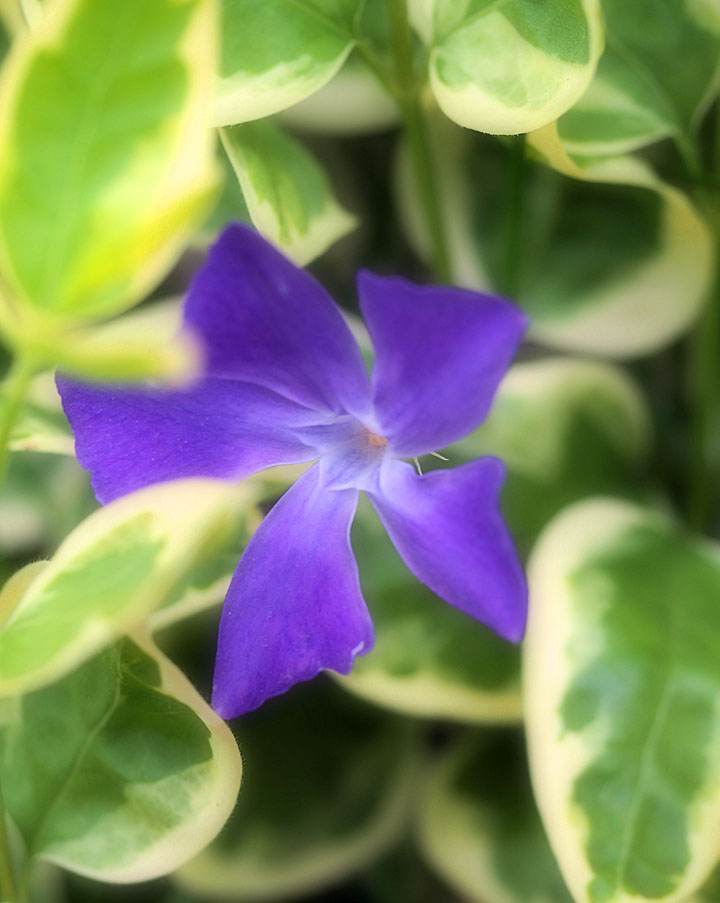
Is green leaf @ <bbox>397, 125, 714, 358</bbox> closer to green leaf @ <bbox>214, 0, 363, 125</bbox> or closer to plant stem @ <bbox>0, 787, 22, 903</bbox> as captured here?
green leaf @ <bbox>214, 0, 363, 125</bbox>

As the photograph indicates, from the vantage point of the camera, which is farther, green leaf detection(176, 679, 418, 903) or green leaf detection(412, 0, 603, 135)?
green leaf detection(176, 679, 418, 903)

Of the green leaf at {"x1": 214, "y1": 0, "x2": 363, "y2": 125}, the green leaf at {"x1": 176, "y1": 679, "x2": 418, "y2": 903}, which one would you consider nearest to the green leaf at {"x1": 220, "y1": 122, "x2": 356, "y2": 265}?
the green leaf at {"x1": 214, "y1": 0, "x2": 363, "y2": 125}

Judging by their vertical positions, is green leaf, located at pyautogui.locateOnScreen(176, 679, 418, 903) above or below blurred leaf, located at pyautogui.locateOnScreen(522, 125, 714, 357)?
below

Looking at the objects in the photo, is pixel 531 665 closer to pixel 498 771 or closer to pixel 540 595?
pixel 540 595

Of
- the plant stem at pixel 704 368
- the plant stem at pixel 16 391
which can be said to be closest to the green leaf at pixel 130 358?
the plant stem at pixel 16 391

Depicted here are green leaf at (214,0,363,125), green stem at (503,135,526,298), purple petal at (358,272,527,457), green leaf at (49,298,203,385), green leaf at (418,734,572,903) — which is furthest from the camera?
green leaf at (418,734,572,903)

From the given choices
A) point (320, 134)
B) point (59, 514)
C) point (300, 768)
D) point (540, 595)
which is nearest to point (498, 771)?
point (300, 768)
